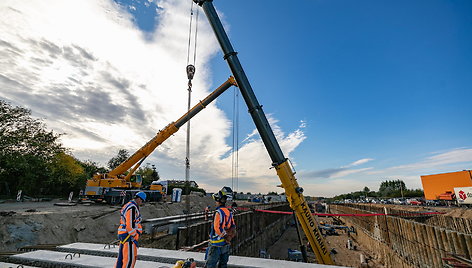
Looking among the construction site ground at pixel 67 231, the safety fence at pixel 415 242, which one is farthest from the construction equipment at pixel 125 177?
the safety fence at pixel 415 242

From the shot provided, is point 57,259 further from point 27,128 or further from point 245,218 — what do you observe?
point 27,128

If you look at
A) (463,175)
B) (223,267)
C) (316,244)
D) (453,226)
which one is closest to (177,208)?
(316,244)

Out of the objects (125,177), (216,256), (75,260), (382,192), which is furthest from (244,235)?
(382,192)

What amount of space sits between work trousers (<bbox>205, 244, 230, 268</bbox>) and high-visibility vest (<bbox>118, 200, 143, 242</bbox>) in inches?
57.0

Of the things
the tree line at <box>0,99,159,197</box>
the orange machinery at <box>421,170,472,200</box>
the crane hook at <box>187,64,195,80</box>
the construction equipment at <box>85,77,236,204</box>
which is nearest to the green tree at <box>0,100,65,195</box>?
the tree line at <box>0,99,159,197</box>

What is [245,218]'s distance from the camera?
13.7 m

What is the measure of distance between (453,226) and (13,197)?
154 feet

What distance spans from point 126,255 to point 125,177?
1819 cm

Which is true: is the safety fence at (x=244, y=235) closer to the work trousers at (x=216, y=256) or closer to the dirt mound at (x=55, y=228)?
the work trousers at (x=216, y=256)

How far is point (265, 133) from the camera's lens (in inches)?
336

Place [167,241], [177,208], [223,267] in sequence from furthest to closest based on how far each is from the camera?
[177,208]
[167,241]
[223,267]

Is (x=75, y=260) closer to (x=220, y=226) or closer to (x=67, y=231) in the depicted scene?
(x=220, y=226)

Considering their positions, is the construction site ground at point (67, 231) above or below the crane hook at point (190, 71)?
below

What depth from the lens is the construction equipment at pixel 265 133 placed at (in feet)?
27.5
